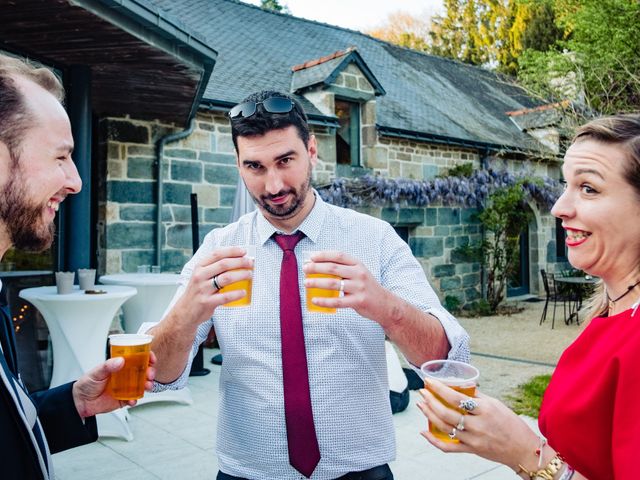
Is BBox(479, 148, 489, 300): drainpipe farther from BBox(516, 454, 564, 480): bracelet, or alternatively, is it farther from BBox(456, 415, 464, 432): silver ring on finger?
BBox(456, 415, 464, 432): silver ring on finger

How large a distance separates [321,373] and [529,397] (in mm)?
A: 4967

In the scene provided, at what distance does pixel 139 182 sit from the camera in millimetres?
7512

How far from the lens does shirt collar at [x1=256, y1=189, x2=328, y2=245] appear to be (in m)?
2.06

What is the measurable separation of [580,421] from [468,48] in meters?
31.5

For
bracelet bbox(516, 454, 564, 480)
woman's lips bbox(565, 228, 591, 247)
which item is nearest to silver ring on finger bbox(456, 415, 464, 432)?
bracelet bbox(516, 454, 564, 480)

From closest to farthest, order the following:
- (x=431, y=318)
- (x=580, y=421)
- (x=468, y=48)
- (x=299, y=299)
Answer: (x=580, y=421), (x=431, y=318), (x=299, y=299), (x=468, y=48)

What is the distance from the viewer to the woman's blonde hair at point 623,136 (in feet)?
5.18

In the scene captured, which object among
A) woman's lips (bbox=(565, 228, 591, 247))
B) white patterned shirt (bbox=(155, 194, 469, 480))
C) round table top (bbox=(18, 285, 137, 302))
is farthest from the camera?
round table top (bbox=(18, 285, 137, 302))

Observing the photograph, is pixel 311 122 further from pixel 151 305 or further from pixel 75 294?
pixel 75 294

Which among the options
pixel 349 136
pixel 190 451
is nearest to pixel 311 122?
pixel 349 136

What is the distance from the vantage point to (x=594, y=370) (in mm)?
1459

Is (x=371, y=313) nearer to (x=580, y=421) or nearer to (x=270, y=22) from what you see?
(x=580, y=421)

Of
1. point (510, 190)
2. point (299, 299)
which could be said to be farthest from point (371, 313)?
point (510, 190)

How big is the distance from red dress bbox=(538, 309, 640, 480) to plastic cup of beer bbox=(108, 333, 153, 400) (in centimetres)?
127
